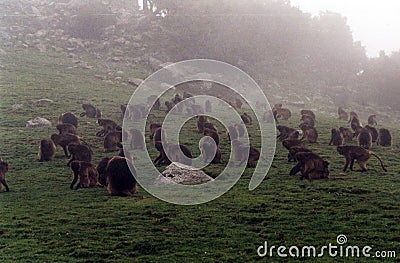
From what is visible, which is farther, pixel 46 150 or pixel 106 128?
pixel 106 128

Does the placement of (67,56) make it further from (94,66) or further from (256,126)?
(256,126)

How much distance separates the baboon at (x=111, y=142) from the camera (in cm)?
2293

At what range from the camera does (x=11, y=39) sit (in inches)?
2137

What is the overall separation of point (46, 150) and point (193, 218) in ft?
33.0

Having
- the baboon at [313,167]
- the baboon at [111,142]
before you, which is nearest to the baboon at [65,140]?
the baboon at [111,142]

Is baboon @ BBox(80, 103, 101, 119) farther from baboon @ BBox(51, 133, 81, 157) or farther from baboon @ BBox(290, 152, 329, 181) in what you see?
baboon @ BBox(290, 152, 329, 181)

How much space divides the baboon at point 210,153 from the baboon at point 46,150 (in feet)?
21.9

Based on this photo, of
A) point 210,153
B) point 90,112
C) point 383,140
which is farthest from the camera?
point 90,112

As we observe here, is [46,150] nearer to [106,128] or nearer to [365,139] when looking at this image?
[106,128]

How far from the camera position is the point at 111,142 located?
23047 mm

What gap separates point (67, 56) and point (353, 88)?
35913 millimetres

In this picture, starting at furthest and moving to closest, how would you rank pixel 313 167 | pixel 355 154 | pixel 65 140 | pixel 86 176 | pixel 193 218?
pixel 65 140, pixel 355 154, pixel 313 167, pixel 86 176, pixel 193 218

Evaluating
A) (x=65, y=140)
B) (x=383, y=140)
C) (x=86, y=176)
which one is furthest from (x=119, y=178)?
(x=383, y=140)

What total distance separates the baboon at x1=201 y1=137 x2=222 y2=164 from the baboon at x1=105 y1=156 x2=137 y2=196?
17.5ft
